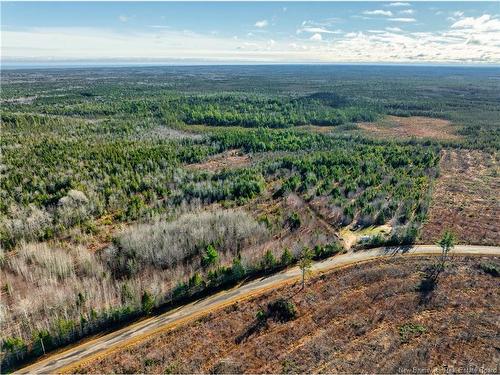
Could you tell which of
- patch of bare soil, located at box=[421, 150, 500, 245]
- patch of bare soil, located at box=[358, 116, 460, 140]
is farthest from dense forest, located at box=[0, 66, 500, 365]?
patch of bare soil, located at box=[358, 116, 460, 140]

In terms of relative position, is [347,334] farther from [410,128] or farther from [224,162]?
[410,128]

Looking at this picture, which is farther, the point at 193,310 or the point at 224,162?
the point at 224,162

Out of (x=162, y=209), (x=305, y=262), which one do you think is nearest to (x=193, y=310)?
(x=305, y=262)

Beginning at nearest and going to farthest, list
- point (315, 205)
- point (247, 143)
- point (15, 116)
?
1. point (315, 205)
2. point (247, 143)
3. point (15, 116)

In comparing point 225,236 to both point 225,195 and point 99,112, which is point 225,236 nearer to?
point 225,195

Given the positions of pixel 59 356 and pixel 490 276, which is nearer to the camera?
pixel 59 356

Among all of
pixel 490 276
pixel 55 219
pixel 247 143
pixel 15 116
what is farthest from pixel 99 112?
pixel 490 276

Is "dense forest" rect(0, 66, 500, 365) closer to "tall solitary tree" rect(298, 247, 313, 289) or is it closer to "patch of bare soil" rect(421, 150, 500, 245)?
"tall solitary tree" rect(298, 247, 313, 289)
